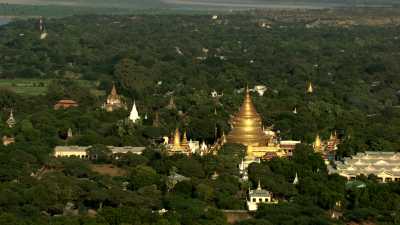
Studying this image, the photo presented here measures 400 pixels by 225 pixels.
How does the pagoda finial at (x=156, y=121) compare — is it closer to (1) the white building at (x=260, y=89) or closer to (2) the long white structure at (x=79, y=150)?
(2) the long white structure at (x=79, y=150)

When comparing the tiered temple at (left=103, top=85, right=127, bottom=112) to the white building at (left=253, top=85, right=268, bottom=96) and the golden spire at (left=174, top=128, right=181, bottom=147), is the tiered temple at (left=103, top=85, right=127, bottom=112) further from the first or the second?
the golden spire at (left=174, top=128, right=181, bottom=147)

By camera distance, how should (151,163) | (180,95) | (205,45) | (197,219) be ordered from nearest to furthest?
(197,219) < (151,163) < (180,95) < (205,45)

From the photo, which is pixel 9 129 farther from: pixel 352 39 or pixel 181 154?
pixel 352 39

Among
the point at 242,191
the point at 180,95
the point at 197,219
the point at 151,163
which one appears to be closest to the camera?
the point at 197,219

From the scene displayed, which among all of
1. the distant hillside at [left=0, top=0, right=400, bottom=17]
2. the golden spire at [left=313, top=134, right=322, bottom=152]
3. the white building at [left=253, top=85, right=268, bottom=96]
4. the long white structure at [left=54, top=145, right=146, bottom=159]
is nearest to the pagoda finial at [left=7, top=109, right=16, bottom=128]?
the long white structure at [left=54, top=145, right=146, bottom=159]

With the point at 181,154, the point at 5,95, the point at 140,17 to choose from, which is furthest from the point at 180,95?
the point at 140,17

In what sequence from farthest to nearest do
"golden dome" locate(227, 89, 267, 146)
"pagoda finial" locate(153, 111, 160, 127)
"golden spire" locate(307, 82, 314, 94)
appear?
"golden spire" locate(307, 82, 314, 94)
"pagoda finial" locate(153, 111, 160, 127)
"golden dome" locate(227, 89, 267, 146)

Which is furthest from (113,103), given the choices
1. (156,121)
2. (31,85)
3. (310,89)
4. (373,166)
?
(373,166)

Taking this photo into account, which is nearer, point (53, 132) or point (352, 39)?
point (53, 132)
